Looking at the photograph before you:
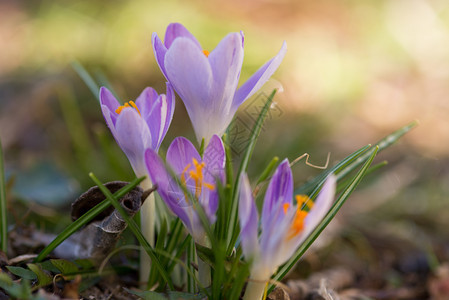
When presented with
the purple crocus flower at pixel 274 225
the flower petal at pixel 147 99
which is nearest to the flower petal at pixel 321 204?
the purple crocus flower at pixel 274 225

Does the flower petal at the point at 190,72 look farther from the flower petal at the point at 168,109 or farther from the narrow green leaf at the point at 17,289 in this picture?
the narrow green leaf at the point at 17,289

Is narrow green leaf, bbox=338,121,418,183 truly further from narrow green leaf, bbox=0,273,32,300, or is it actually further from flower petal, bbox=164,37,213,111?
narrow green leaf, bbox=0,273,32,300

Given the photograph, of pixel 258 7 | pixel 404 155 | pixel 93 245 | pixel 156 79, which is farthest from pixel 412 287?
pixel 258 7

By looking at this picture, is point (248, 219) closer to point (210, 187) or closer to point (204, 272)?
point (210, 187)

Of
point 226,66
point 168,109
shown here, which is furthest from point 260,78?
point 168,109

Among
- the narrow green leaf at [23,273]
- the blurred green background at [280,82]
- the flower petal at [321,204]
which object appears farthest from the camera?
the blurred green background at [280,82]

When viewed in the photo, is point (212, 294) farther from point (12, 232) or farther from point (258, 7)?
point (258, 7)
